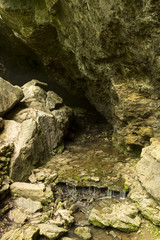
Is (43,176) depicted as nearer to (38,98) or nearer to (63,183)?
(63,183)

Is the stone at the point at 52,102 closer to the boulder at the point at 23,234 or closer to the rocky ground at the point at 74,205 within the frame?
the rocky ground at the point at 74,205

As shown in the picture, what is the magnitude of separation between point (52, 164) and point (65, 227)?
404cm

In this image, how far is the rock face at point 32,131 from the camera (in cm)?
848

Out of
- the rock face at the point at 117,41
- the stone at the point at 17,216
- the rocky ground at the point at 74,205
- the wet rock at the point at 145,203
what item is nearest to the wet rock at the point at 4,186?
the rocky ground at the point at 74,205

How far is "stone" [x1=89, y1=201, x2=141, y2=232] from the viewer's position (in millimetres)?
5715

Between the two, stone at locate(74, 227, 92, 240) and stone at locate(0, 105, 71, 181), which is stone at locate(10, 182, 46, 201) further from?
stone at locate(74, 227, 92, 240)

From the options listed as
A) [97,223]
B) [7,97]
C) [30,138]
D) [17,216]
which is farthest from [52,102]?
[97,223]

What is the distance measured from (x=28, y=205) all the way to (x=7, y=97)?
5.84m

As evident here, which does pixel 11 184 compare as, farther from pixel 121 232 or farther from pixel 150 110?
pixel 150 110

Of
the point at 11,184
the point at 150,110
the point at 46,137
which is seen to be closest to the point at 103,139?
the point at 46,137

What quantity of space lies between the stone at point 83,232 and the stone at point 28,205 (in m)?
1.54

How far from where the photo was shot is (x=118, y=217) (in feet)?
19.4

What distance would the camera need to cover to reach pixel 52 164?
383 inches

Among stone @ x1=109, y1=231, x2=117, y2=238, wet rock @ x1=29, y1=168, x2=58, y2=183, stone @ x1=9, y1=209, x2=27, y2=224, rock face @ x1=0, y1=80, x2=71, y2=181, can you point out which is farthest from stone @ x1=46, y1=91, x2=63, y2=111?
stone @ x1=109, y1=231, x2=117, y2=238
